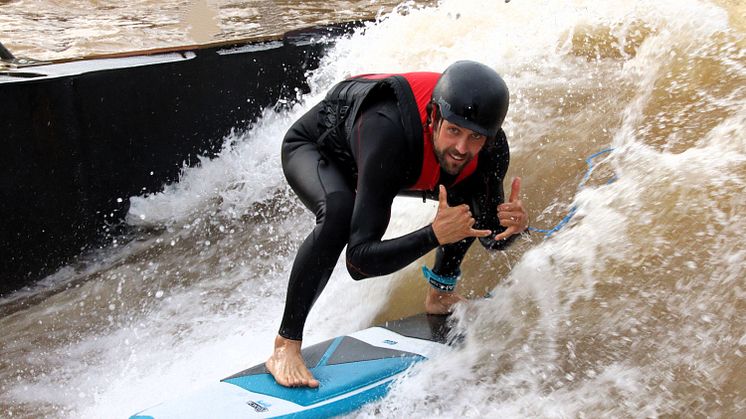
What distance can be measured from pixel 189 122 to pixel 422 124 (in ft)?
10.9

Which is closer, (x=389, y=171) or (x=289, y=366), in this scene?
(x=389, y=171)

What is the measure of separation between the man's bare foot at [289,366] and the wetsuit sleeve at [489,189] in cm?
97

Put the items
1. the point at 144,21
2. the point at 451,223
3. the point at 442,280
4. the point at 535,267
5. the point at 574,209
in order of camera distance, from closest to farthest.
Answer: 1. the point at 451,223
2. the point at 535,267
3. the point at 442,280
4. the point at 574,209
5. the point at 144,21

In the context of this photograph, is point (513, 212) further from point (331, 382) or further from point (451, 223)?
point (331, 382)

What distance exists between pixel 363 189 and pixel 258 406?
0.95 metres

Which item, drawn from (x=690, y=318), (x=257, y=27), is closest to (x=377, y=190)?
(x=690, y=318)

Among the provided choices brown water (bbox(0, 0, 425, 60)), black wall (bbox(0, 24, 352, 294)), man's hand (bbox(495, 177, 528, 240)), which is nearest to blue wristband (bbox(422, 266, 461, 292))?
man's hand (bbox(495, 177, 528, 240))

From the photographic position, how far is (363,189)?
→ 291cm

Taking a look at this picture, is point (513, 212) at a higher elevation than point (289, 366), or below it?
higher

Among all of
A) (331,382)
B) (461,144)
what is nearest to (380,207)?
(461,144)

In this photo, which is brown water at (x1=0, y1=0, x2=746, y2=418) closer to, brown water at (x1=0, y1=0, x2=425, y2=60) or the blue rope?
the blue rope

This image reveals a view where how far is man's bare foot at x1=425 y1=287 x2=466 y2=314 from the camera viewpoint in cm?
375

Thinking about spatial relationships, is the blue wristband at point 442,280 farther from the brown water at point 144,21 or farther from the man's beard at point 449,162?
the brown water at point 144,21

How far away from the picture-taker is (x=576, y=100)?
5.05 metres
